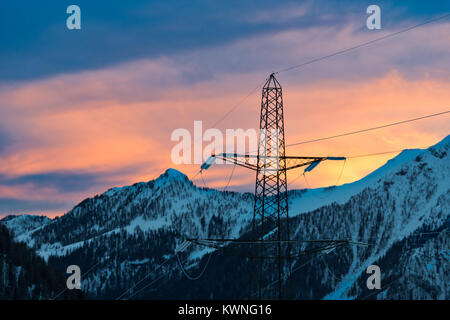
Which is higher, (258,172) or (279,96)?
(279,96)
